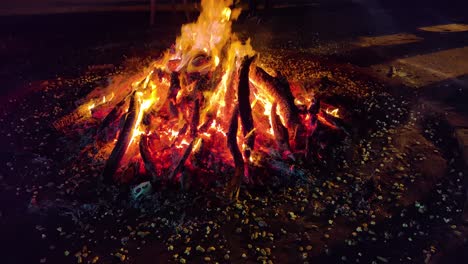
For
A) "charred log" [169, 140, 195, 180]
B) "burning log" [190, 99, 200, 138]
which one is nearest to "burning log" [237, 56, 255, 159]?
"burning log" [190, 99, 200, 138]

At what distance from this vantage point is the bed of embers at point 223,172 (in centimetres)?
404

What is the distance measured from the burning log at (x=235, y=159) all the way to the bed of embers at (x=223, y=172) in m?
0.02

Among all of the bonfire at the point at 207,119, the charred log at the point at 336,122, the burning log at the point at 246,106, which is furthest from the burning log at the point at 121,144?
the charred log at the point at 336,122

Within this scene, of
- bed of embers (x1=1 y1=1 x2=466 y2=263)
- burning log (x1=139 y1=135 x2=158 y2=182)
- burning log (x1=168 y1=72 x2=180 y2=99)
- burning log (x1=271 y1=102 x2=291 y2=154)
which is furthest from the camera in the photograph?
burning log (x1=168 y1=72 x2=180 y2=99)

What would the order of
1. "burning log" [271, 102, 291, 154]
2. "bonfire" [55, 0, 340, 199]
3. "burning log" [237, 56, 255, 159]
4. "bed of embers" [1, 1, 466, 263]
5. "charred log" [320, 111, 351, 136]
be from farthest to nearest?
"charred log" [320, 111, 351, 136], "burning log" [271, 102, 291, 154], "burning log" [237, 56, 255, 159], "bonfire" [55, 0, 340, 199], "bed of embers" [1, 1, 466, 263]

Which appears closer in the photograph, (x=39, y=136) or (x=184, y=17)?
(x=39, y=136)

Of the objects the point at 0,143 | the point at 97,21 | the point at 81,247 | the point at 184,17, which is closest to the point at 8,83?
the point at 0,143

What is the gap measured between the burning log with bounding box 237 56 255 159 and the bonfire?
1 cm

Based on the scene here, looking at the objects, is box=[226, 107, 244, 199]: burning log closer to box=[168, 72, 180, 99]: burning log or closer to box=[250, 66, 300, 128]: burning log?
box=[250, 66, 300, 128]: burning log

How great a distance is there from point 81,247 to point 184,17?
30.1 feet

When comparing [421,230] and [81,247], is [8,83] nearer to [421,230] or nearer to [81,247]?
[81,247]

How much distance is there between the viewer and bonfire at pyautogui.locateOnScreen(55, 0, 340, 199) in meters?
4.89

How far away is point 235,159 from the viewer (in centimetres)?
485

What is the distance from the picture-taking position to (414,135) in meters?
6.11
